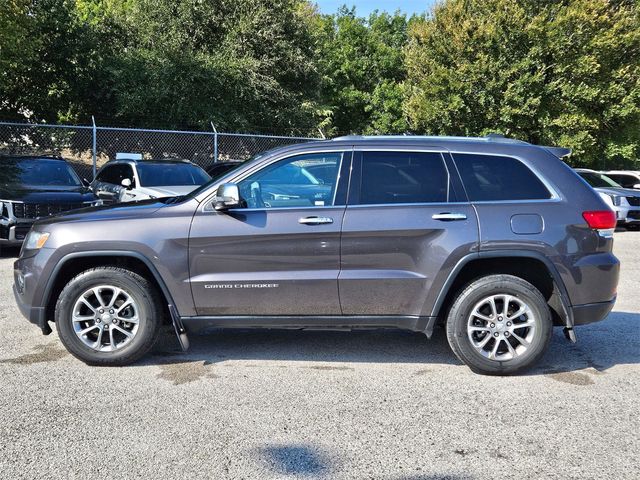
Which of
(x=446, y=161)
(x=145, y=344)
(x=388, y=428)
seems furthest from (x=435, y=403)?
(x=145, y=344)

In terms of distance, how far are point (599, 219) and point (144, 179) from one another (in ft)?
28.0

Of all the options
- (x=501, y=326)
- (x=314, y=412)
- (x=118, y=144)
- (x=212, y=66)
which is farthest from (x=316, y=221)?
(x=212, y=66)

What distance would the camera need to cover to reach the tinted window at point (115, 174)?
1112 centimetres

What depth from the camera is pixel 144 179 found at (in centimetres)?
1083

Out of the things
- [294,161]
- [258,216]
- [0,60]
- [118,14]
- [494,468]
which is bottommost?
[494,468]

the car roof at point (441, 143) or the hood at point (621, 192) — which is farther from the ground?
the car roof at point (441, 143)

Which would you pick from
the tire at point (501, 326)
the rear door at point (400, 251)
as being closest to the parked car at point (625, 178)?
the tire at point (501, 326)

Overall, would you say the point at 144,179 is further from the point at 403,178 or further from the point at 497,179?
the point at 497,179

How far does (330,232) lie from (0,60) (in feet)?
44.9

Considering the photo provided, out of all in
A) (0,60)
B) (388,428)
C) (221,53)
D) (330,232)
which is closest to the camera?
(388,428)

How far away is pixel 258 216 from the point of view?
445 cm

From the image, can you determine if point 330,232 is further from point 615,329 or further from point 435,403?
point 615,329

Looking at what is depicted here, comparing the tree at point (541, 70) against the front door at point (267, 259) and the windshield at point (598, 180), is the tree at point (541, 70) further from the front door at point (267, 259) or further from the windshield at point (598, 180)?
the front door at point (267, 259)

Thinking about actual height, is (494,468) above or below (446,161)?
below
